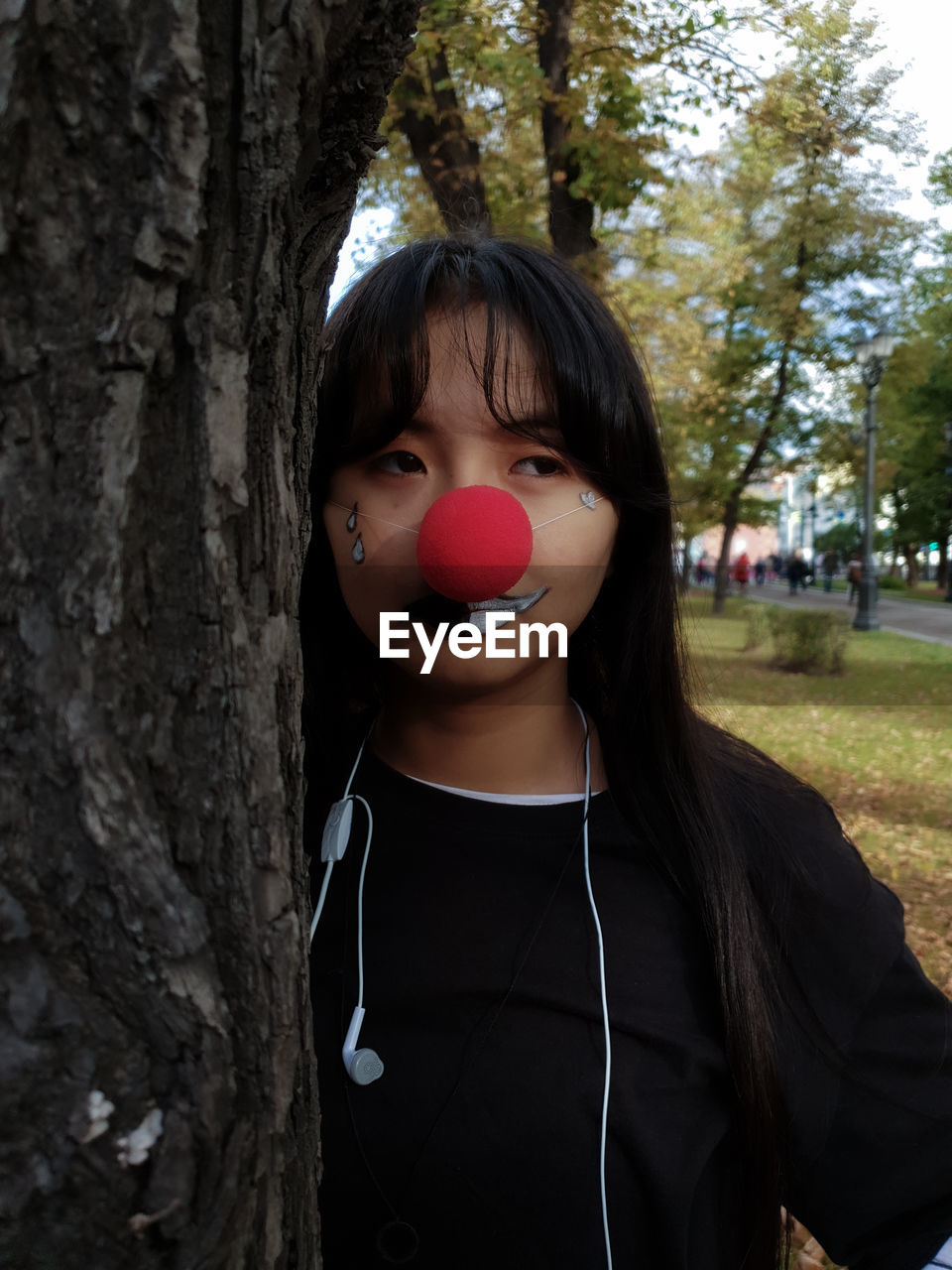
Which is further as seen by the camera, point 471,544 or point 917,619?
point 917,619

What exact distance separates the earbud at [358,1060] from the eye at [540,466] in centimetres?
69

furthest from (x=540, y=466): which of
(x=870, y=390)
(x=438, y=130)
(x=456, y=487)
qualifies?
(x=870, y=390)

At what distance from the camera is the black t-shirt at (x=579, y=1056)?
1147 millimetres

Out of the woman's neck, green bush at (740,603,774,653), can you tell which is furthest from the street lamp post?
the woman's neck

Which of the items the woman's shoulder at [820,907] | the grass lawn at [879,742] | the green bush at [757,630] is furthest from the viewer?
the green bush at [757,630]

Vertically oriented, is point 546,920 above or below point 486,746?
below

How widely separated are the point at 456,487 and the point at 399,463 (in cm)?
10

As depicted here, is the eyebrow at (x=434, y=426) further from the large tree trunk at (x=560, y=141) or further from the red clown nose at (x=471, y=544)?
the large tree trunk at (x=560, y=141)

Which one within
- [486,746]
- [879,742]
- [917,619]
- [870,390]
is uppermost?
[870,390]

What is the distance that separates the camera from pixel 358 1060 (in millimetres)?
1162

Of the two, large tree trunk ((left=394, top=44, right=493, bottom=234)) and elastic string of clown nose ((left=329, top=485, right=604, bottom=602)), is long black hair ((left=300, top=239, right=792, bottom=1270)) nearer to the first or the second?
elastic string of clown nose ((left=329, top=485, right=604, bottom=602))

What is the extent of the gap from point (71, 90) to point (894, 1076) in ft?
4.74

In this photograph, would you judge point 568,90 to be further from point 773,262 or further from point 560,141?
point 773,262

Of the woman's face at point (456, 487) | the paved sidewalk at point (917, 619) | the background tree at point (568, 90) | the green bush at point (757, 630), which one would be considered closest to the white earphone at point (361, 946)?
the woman's face at point (456, 487)
